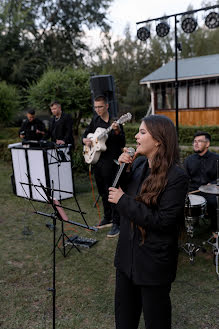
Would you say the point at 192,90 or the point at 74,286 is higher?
the point at 192,90

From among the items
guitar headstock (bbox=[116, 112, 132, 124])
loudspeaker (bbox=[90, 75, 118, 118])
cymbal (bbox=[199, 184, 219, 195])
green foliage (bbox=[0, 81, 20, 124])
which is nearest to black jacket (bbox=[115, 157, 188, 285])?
cymbal (bbox=[199, 184, 219, 195])

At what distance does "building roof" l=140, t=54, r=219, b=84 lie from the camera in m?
14.8

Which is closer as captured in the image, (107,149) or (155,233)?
(155,233)

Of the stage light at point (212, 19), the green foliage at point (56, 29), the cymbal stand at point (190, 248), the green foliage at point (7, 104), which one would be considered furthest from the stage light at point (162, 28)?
the green foliage at point (56, 29)

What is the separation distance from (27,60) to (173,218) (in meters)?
20.2

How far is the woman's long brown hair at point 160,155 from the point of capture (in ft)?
5.48

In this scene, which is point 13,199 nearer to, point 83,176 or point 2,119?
point 83,176

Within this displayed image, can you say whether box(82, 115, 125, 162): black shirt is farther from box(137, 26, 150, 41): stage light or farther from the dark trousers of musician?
box(137, 26, 150, 41): stage light

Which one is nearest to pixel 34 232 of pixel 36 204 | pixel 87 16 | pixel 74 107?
pixel 36 204

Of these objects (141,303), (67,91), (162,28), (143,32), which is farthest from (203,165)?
(67,91)

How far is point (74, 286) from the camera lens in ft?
11.0

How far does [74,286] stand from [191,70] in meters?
14.7

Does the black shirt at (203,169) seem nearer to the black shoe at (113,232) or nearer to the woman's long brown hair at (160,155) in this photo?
the black shoe at (113,232)

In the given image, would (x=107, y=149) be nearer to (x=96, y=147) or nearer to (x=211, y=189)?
(x=96, y=147)
